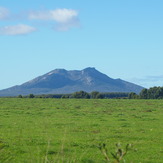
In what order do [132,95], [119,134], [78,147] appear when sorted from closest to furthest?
[78,147]
[119,134]
[132,95]

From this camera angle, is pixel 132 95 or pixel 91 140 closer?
pixel 91 140

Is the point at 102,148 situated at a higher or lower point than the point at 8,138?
higher

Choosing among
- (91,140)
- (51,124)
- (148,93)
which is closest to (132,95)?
(148,93)

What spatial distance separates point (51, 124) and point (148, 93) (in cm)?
6970

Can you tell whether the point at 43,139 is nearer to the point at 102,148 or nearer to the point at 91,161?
the point at 91,161

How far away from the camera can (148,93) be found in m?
90.6

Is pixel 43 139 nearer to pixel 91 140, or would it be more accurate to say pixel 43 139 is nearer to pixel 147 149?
pixel 91 140

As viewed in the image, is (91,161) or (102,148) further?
(91,161)

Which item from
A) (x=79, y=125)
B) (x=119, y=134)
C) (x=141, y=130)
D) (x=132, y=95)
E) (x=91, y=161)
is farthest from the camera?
(x=132, y=95)

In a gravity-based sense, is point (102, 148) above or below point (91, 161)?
above

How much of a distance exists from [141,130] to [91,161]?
27.0 ft

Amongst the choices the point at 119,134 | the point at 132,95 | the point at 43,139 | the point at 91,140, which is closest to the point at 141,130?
the point at 119,134

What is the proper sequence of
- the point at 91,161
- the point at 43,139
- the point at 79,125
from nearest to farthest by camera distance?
the point at 91,161 < the point at 43,139 < the point at 79,125

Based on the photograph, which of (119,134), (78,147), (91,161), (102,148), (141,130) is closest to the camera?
(102,148)
